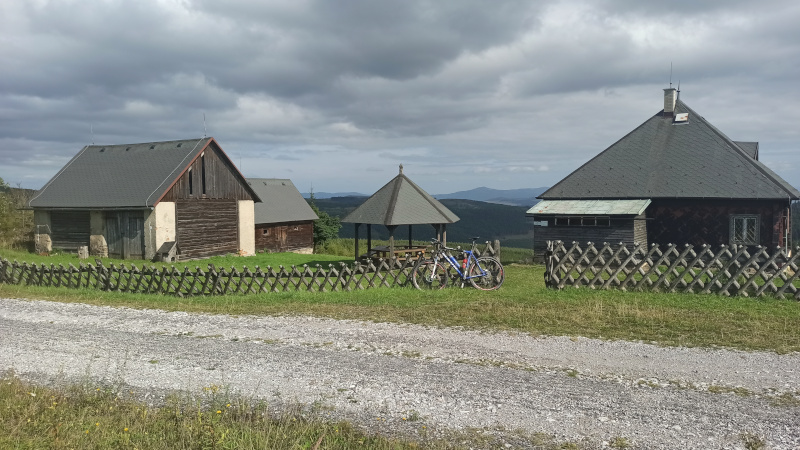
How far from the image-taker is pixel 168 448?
17.6ft

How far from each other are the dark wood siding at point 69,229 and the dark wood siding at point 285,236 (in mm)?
12373

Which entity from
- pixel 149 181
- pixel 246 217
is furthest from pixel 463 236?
pixel 149 181

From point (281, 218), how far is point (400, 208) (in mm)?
21107

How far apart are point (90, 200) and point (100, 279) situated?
17386mm

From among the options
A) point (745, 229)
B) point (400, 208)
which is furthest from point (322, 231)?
point (745, 229)

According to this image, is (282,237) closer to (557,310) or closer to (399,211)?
(399,211)

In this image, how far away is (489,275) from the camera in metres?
17.8

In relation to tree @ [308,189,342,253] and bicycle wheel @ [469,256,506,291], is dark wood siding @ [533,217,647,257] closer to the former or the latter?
bicycle wheel @ [469,256,506,291]

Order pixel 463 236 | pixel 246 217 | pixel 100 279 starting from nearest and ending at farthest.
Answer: pixel 100 279
pixel 246 217
pixel 463 236

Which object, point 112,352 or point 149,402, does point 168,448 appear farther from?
point 112,352

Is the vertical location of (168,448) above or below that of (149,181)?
below

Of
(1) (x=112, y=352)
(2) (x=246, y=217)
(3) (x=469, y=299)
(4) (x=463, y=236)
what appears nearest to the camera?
(1) (x=112, y=352)

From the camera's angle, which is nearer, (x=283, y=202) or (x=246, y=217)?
(x=246, y=217)

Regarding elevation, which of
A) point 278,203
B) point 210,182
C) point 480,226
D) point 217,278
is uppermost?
point 210,182
